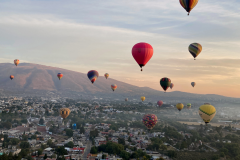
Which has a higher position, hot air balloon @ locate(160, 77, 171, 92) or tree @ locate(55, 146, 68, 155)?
hot air balloon @ locate(160, 77, 171, 92)

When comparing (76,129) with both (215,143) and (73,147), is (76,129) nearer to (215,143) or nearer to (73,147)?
(73,147)

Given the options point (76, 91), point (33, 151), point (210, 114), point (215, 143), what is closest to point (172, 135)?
point (215, 143)

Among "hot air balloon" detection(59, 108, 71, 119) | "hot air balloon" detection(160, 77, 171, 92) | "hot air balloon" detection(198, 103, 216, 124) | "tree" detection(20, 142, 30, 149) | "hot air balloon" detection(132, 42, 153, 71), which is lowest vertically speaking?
"tree" detection(20, 142, 30, 149)

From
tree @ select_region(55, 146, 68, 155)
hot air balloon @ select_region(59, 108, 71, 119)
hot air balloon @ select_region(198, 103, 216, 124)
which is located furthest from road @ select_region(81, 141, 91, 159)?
hot air balloon @ select_region(198, 103, 216, 124)

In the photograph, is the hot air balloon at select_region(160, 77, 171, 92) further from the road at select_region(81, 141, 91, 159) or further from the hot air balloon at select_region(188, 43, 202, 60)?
the road at select_region(81, 141, 91, 159)

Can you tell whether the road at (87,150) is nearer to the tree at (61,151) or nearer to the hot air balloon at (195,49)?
the tree at (61,151)

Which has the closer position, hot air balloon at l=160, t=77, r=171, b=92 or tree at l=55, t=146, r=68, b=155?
tree at l=55, t=146, r=68, b=155

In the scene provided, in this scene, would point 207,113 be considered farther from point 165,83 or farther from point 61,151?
point 61,151

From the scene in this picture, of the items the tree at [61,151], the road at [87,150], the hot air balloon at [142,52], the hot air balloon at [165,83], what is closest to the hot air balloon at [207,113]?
the hot air balloon at [165,83]

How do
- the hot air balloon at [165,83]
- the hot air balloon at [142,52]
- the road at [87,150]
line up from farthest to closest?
the hot air balloon at [165,83]
the road at [87,150]
the hot air balloon at [142,52]

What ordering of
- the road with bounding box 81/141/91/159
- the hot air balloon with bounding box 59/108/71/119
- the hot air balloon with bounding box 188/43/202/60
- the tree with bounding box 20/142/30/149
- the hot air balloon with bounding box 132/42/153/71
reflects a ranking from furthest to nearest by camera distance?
the hot air balloon with bounding box 59/108/71/119
the tree with bounding box 20/142/30/149
the hot air balloon with bounding box 188/43/202/60
the road with bounding box 81/141/91/159
the hot air balloon with bounding box 132/42/153/71
